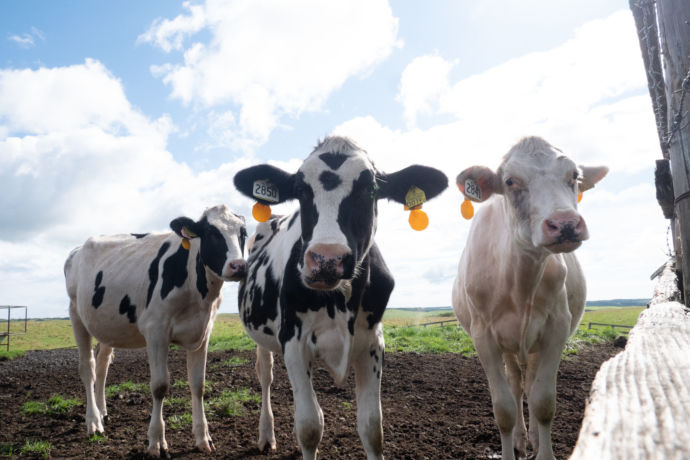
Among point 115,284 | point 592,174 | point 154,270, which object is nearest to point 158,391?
point 154,270

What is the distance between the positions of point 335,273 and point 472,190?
1691 millimetres

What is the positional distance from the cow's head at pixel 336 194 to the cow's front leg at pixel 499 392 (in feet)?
4.69

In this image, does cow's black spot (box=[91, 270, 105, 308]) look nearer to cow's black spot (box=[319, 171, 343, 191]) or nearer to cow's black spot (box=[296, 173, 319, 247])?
cow's black spot (box=[296, 173, 319, 247])

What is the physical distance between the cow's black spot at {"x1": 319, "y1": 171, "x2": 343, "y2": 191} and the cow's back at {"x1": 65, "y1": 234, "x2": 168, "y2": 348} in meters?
3.89

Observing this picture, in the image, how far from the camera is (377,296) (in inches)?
153

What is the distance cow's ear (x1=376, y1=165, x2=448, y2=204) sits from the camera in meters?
3.96

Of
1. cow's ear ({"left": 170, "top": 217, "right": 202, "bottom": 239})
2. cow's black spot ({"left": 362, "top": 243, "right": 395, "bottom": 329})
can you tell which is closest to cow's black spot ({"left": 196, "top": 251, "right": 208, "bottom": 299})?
cow's ear ({"left": 170, "top": 217, "right": 202, "bottom": 239})

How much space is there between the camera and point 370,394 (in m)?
3.70

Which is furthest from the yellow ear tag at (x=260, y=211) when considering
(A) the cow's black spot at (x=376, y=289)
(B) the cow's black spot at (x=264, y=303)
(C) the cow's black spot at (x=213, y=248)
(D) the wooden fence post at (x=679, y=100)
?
(D) the wooden fence post at (x=679, y=100)

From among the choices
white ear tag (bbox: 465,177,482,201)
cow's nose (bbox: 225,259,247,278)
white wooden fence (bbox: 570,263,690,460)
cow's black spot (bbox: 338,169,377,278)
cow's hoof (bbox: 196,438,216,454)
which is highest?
white ear tag (bbox: 465,177,482,201)

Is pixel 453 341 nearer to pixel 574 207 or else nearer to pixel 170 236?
pixel 170 236

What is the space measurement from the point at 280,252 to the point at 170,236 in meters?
3.22

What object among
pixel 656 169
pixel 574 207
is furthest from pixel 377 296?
pixel 656 169

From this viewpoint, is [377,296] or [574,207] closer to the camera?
[574,207]
